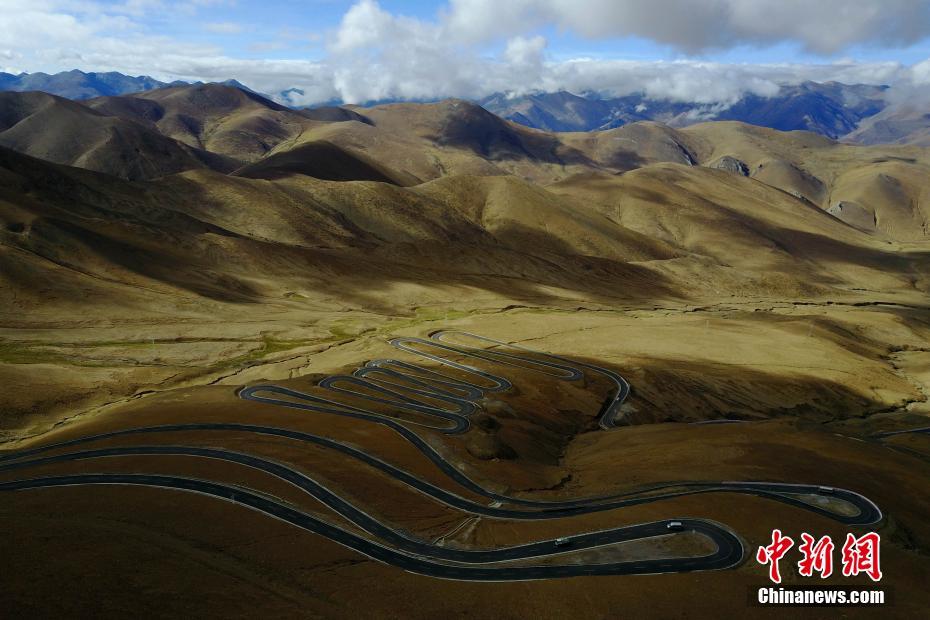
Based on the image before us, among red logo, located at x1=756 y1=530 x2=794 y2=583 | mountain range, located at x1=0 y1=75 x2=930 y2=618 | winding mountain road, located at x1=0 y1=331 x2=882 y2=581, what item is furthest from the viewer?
winding mountain road, located at x1=0 y1=331 x2=882 y2=581

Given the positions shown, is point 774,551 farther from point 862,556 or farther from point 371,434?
point 371,434

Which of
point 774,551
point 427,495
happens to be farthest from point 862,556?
point 427,495

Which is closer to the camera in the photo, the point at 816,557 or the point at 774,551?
the point at 816,557

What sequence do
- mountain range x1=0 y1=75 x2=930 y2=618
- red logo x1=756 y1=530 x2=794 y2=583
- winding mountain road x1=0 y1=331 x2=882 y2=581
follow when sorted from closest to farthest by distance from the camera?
1. mountain range x1=0 y1=75 x2=930 y2=618
2. red logo x1=756 y1=530 x2=794 y2=583
3. winding mountain road x1=0 y1=331 x2=882 y2=581

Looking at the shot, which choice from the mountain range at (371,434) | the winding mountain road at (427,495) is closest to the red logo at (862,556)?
the mountain range at (371,434)

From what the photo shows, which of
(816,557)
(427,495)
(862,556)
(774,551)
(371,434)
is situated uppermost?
(371,434)

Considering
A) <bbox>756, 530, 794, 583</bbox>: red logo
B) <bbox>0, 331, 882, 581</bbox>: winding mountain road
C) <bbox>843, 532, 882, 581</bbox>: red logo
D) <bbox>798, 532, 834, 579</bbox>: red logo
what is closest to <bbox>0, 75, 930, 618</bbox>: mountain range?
<bbox>0, 331, 882, 581</bbox>: winding mountain road

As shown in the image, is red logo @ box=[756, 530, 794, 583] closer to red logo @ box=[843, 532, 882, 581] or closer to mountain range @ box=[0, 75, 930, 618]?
mountain range @ box=[0, 75, 930, 618]

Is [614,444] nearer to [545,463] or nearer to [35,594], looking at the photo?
[545,463]

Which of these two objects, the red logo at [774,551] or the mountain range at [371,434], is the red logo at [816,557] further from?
the mountain range at [371,434]

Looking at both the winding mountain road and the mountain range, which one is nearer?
the mountain range

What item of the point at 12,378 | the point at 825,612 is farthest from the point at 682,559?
the point at 12,378
